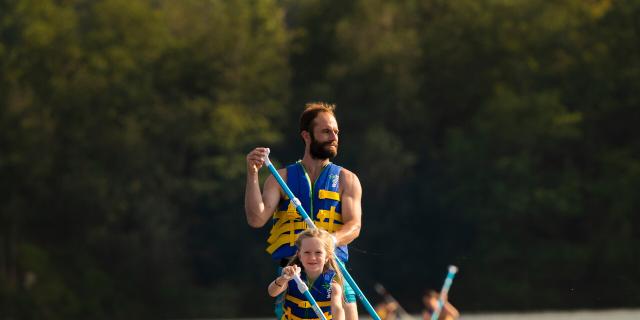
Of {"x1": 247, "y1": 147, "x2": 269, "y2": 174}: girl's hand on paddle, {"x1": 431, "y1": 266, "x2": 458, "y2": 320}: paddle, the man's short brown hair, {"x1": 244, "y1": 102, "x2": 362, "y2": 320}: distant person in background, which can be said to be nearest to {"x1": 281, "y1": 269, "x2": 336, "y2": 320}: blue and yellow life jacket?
{"x1": 244, "y1": 102, "x2": 362, "y2": 320}: distant person in background

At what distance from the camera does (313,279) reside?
995 cm

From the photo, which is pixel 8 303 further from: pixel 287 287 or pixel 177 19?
pixel 287 287

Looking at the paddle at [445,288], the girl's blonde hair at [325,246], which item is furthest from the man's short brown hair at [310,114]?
the paddle at [445,288]

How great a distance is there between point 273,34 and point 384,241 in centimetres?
1130

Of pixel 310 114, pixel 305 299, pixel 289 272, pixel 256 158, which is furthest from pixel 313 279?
pixel 310 114

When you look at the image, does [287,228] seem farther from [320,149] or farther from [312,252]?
[312,252]

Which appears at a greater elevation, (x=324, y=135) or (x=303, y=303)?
(x=324, y=135)

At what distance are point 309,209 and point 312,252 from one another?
709mm

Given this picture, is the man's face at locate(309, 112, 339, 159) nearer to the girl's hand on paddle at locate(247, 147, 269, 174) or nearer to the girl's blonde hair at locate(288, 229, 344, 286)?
the girl's hand on paddle at locate(247, 147, 269, 174)

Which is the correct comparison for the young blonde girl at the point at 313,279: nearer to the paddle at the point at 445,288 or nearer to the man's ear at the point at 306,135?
the man's ear at the point at 306,135

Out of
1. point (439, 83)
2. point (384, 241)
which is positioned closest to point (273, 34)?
point (439, 83)

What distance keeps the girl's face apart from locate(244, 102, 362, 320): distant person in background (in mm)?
489

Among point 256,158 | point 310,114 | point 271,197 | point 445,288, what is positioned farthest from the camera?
point 445,288

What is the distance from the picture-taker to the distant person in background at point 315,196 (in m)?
10.3
